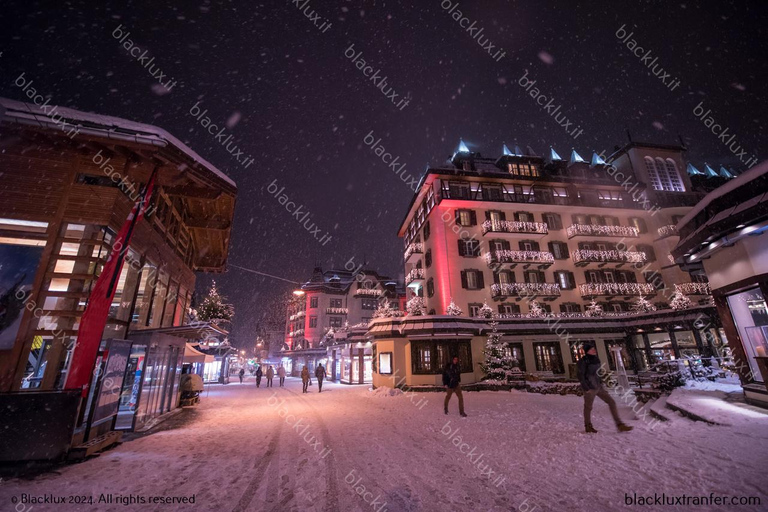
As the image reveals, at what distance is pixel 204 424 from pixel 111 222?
22.2ft

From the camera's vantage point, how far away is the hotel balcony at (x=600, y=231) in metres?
27.4

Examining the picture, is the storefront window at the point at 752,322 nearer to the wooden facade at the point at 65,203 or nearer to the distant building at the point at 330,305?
the wooden facade at the point at 65,203

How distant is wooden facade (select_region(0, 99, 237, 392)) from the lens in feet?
22.0

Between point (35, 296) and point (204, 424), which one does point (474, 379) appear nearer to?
point (204, 424)

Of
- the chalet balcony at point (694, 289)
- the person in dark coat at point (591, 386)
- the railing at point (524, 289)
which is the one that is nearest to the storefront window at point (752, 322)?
the person in dark coat at point (591, 386)

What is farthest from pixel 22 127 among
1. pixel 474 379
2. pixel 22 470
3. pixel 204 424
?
pixel 474 379

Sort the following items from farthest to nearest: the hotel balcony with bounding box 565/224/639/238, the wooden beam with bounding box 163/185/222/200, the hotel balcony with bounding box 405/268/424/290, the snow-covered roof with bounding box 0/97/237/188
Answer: the hotel balcony with bounding box 405/268/424/290 < the hotel balcony with bounding box 565/224/639/238 < the wooden beam with bounding box 163/185/222/200 < the snow-covered roof with bounding box 0/97/237/188

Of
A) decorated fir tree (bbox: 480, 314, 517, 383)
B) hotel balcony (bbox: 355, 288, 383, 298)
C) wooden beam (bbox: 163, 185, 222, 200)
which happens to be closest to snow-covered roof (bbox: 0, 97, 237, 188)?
wooden beam (bbox: 163, 185, 222, 200)

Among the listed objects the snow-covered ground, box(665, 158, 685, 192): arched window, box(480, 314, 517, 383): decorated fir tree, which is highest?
box(665, 158, 685, 192): arched window

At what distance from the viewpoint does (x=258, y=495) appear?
437 cm

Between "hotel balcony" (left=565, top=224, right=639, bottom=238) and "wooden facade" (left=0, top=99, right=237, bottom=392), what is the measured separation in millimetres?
29010

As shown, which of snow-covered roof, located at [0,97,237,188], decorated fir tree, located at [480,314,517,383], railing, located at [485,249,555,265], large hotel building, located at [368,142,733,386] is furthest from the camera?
railing, located at [485,249,555,265]

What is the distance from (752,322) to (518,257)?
17012 millimetres

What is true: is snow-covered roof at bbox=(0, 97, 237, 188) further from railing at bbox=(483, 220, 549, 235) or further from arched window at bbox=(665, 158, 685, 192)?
arched window at bbox=(665, 158, 685, 192)
